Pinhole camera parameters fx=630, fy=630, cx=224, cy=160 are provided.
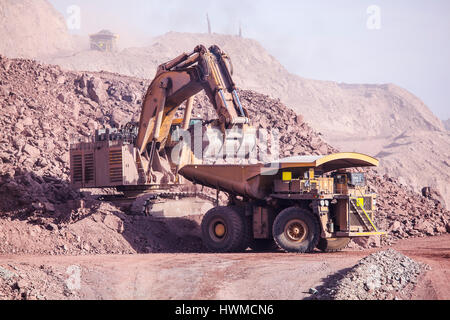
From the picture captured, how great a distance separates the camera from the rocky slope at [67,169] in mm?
18922

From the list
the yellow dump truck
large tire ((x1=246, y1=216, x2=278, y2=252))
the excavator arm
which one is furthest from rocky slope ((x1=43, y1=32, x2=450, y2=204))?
the yellow dump truck

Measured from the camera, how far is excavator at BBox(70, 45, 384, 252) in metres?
17.2

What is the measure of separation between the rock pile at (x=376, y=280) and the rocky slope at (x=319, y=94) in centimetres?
5918

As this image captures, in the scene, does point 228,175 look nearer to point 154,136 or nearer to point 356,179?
point 356,179

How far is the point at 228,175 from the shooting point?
1884cm

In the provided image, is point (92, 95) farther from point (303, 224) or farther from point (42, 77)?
point (303, 224)

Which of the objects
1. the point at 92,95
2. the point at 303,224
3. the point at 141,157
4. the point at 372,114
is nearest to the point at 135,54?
the point at 372,114

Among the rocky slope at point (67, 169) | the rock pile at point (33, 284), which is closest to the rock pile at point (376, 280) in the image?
the rock pile at point (33, 284)

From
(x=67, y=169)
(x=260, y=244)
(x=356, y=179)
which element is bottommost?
(x=260, y=244)

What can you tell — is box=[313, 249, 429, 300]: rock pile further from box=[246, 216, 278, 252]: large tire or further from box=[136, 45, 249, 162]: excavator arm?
box=[136, 45, 249, 162]: excavator arm

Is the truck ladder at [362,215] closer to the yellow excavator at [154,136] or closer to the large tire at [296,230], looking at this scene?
the large tire at [296,230]

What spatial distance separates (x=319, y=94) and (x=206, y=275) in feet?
294

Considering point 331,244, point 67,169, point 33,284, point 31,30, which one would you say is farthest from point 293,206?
point 31,30

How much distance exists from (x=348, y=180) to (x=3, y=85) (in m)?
21.7
